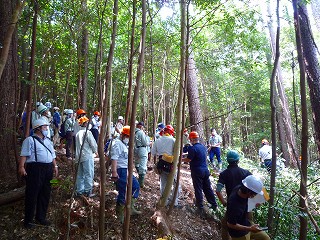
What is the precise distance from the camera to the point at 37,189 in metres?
4.74

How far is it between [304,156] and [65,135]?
7.20 m

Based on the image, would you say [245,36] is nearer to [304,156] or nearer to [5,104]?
[304,156]

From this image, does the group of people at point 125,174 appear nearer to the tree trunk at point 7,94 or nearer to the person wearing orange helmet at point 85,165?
the person wearing orange helmet at point 85,165

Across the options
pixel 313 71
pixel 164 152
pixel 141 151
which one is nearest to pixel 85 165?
pixel 141 151

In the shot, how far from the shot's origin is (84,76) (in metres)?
10.9

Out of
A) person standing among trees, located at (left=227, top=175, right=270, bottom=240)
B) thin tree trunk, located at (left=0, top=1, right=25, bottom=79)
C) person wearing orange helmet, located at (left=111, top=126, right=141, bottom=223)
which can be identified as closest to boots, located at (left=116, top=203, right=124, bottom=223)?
person wearing orange helmet, located at (left=111, top=126, right=141, bottom=223)

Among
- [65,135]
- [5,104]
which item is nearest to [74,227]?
[5,104]

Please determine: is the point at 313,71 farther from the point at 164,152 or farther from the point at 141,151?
the point at 141,151

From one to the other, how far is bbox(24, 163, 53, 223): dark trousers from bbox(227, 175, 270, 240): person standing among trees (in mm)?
3103

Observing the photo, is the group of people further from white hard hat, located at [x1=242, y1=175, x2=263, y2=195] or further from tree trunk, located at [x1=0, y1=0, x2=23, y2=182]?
tree trunk, located at [x1=0, y1=0, x2=23, y2=182]

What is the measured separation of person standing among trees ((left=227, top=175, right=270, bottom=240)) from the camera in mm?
3830

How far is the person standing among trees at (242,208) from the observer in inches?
151

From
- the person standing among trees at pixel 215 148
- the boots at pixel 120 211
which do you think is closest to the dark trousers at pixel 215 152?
the person standing among trees at pixel 215 148

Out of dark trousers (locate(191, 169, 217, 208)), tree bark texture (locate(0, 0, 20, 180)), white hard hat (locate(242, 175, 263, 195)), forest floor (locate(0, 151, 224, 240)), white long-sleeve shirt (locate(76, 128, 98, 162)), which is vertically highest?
tree bark texture (locate(0, 0, 20, 180))
